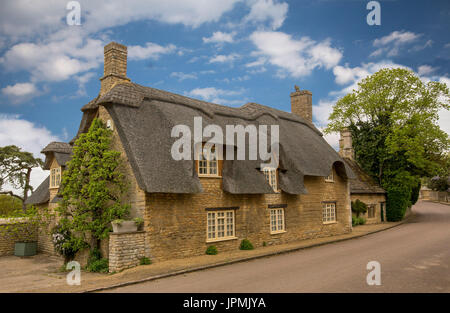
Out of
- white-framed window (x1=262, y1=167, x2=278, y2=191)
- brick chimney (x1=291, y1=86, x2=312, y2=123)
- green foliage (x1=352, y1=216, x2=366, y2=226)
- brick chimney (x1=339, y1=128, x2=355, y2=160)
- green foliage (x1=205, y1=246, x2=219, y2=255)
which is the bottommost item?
green foliage (x1=352, y1=216, x2=366, y2=226)

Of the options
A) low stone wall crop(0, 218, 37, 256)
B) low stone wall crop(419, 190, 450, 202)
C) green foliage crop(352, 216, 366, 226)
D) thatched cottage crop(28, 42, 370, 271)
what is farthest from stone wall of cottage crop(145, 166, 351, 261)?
low stone wall crop(419, 190, 450, 202)

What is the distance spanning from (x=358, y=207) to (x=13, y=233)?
25.2m

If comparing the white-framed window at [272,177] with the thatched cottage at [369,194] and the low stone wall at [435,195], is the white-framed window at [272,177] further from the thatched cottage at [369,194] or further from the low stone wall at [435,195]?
the low stone wall at [435,195]

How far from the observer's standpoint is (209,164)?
609 inches

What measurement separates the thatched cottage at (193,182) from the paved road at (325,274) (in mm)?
2258

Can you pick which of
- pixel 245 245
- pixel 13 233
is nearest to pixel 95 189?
pixel 245 245

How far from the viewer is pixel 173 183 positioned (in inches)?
512

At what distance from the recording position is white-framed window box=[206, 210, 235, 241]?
15180 mm

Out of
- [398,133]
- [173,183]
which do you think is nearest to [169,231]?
[173,183]

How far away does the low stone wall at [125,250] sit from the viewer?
39.3ft

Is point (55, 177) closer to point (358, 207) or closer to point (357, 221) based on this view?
point (357, 221)

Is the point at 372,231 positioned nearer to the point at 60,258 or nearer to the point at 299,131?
the point at 299,131

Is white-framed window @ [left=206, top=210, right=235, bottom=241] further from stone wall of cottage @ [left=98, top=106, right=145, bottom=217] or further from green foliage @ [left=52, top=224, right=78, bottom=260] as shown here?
green foliage @ [left=52, top=224, right=78, bottom=260]

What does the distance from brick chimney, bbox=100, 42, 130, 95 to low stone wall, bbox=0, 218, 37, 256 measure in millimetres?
9323
